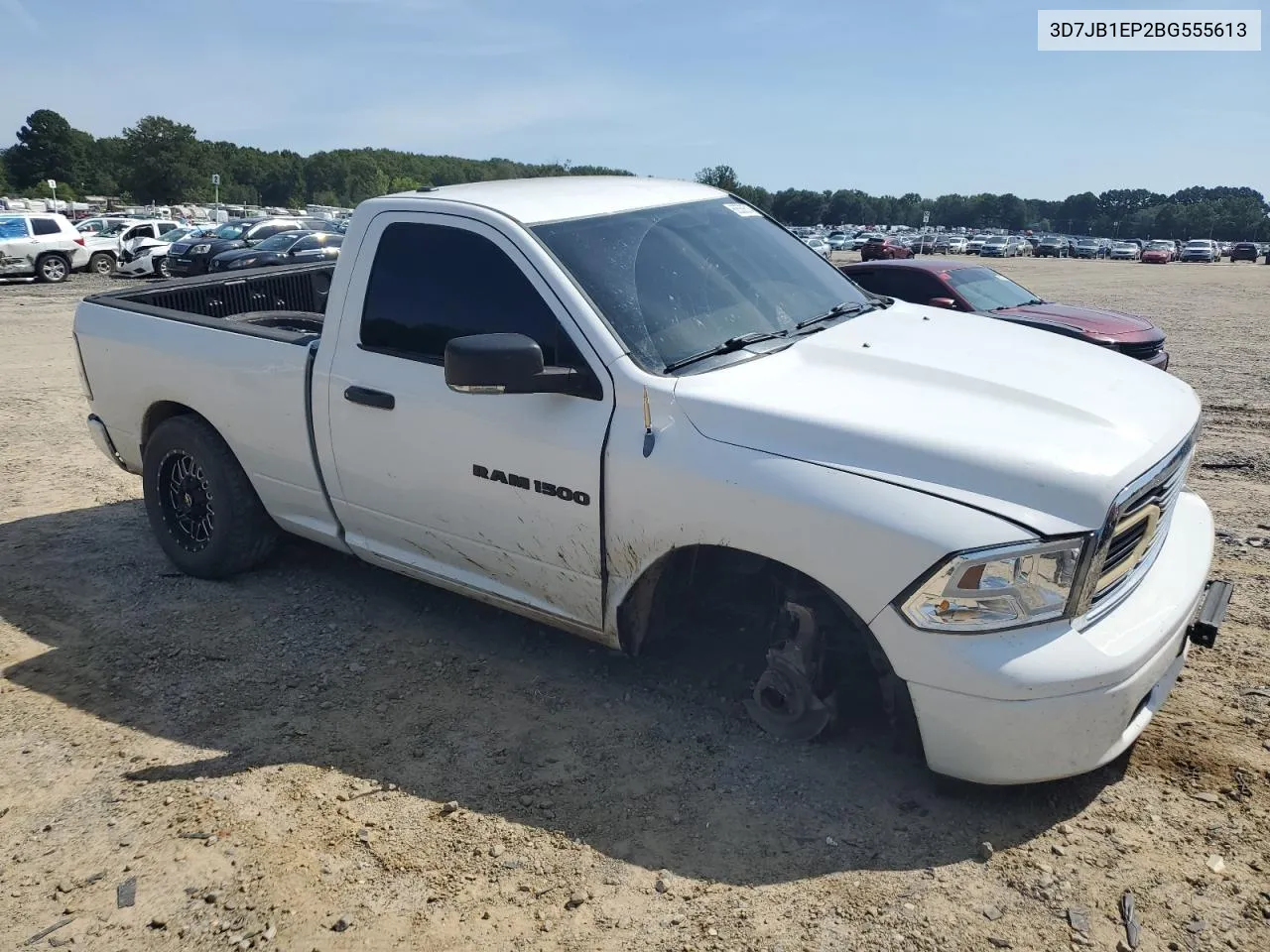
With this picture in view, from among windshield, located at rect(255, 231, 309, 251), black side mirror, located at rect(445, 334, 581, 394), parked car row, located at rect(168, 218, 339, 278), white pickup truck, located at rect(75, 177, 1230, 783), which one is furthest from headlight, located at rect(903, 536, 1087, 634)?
Result: windshield, located at rect(255, 231, 309, 251)

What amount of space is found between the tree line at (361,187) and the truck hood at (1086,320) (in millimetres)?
58510

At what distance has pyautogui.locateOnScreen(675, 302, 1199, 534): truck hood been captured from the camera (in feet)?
8.56

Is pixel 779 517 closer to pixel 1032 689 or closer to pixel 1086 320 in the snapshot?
pixel 1032 689

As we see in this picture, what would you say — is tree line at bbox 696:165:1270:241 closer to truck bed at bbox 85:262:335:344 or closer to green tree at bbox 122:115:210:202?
green tree at bbox 122:115:210:202

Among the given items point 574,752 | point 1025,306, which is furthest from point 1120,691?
point 1025,306

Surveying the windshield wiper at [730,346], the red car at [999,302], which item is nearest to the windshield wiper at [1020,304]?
the red car at [999,302]

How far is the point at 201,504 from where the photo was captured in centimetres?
482

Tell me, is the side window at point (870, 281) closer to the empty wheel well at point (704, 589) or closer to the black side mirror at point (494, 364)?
the empty wheel well at point (704, 589)

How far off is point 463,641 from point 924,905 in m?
2.26

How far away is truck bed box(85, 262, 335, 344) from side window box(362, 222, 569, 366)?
1260mm

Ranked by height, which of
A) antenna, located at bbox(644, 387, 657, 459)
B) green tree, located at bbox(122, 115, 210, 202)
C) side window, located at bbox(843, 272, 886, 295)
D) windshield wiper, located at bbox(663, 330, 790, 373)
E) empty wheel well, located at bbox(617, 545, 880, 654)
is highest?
green tree, located at bbox(122, 115, 210, 202)

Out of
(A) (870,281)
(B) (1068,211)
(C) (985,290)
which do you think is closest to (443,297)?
(A) (870,281)

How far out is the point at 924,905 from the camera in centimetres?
262

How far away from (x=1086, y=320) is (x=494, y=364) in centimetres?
772
